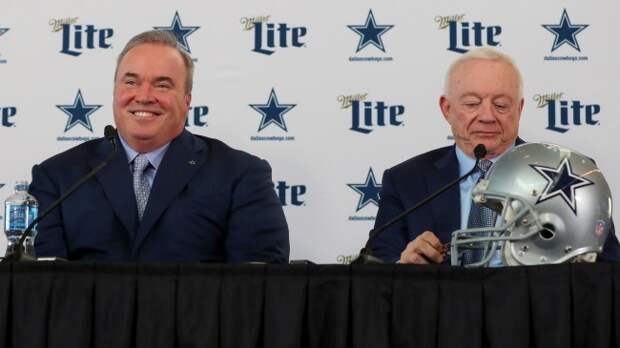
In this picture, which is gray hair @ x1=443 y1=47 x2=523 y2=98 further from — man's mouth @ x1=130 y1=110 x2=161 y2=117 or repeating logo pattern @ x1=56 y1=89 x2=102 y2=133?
repeating logo pattern @ x1=56 y1=89 x2=102 y2=133

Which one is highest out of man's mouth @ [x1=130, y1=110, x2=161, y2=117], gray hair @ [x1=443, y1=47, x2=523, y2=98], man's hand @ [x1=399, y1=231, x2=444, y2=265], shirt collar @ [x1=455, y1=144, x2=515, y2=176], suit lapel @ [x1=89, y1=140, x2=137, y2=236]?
gray hair @ [x1=443, y1=47, x2=523, y2=98]

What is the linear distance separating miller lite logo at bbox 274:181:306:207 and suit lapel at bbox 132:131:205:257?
2.05ft

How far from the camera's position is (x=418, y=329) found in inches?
91.7

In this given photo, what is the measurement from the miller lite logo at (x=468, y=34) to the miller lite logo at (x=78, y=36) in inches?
52.8

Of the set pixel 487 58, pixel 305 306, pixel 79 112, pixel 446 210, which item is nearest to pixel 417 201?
pixel 446 210

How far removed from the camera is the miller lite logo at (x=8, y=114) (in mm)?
4375

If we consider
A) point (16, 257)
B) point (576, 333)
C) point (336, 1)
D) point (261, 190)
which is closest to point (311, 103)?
point (336, 1)

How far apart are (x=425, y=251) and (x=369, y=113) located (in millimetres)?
1293

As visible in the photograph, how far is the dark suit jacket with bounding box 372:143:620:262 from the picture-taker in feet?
11.5

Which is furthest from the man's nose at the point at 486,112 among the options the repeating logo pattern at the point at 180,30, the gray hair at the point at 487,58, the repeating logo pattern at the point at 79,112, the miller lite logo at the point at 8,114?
the miller lite logo at the point at 8,114

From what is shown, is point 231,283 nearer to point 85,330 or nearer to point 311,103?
point 85,330

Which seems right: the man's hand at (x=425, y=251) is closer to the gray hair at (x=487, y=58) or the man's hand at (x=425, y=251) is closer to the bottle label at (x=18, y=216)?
the gray hair at (x=487, y=58)

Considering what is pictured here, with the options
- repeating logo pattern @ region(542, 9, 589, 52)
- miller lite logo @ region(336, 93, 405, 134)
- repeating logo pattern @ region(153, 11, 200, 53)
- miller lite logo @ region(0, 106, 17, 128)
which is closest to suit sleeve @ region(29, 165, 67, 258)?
miller lite logo @ region(0, 106, 17, 128)

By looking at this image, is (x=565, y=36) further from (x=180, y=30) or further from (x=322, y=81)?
(x=180, y=30)
